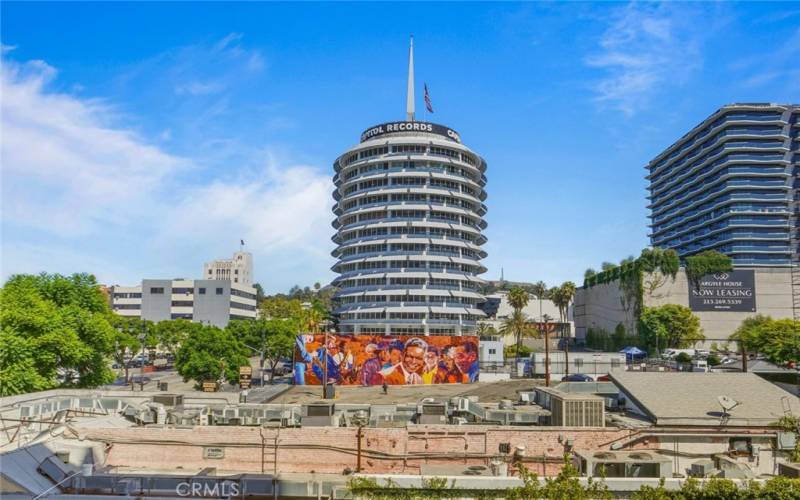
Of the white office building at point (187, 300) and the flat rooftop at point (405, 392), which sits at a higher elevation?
the white office building at point (187, 300)

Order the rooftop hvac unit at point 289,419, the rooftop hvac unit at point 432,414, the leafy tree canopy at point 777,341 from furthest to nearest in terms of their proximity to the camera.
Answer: the leafy tree canopy at point 777,341
the rooftop hvac unit at point 432,414
the rooftop hvac unit at point 289,419

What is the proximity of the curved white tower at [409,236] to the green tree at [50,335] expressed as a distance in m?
40.4

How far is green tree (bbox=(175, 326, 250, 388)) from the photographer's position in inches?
2648

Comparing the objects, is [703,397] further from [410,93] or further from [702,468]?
[410,93]

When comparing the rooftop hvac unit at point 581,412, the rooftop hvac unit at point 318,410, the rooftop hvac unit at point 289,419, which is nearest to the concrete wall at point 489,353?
the rooftop hvac unit at point 581,412

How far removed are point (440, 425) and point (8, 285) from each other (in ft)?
154

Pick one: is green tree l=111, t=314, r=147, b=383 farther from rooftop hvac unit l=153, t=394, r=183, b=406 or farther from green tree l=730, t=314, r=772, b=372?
green tree l=730, t=314, r=772, b=372

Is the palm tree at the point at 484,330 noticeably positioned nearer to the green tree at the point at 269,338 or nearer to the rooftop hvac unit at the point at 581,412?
the green tree at the point at 269,338

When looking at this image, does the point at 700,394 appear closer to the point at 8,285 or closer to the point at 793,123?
the point at 8,285

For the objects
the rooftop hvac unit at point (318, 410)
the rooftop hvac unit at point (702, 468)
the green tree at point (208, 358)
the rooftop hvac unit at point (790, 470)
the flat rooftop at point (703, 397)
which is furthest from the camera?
the green tree at point (208, 358)

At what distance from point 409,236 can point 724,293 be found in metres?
75.2

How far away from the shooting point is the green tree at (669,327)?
120 m

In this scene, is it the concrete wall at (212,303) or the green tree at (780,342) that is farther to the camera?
the concrete wall at (212,303)

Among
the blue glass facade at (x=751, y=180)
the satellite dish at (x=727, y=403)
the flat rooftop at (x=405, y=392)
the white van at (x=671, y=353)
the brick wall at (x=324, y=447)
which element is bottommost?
the flat rooftop at (x=405, y=392)
